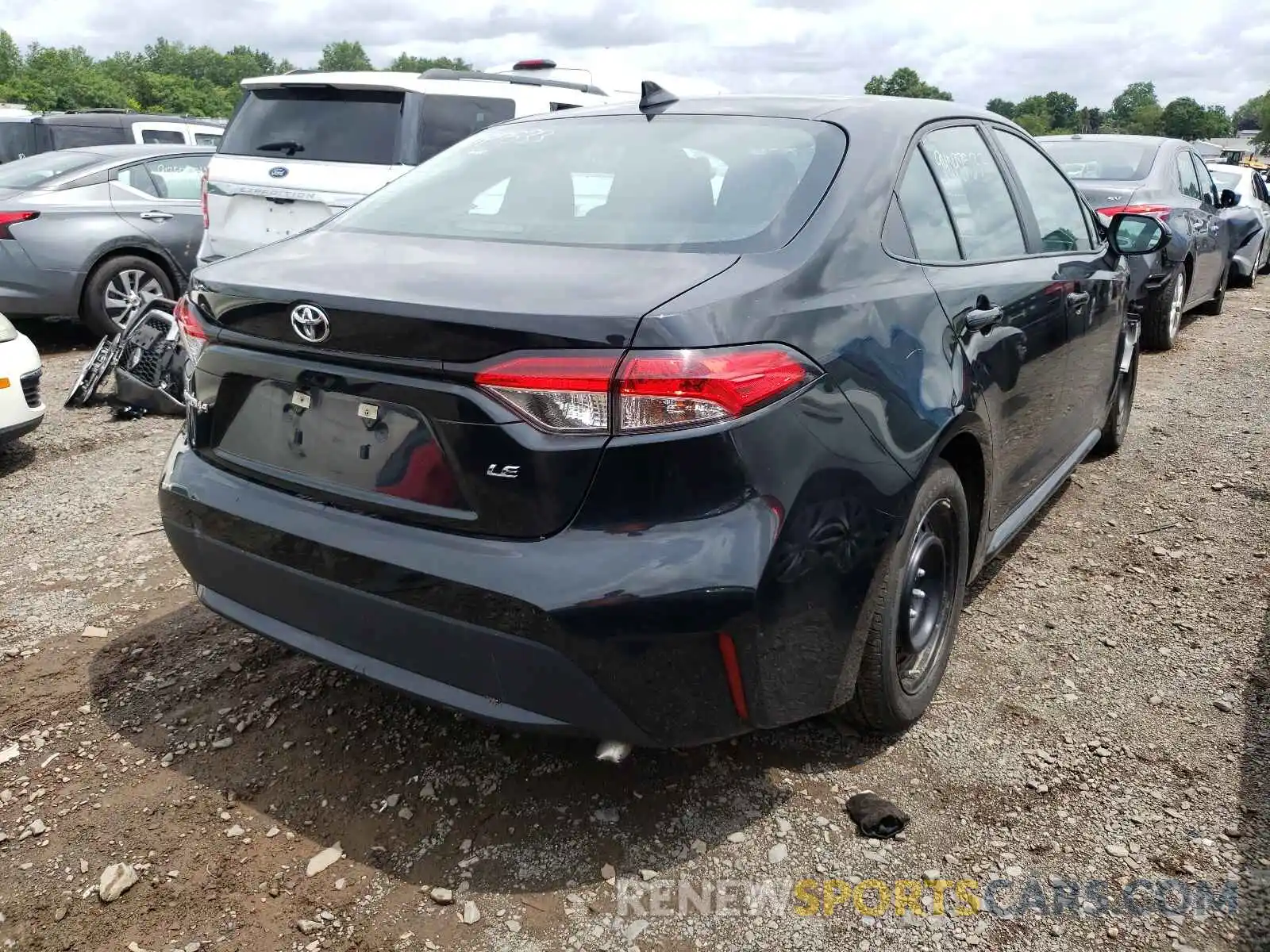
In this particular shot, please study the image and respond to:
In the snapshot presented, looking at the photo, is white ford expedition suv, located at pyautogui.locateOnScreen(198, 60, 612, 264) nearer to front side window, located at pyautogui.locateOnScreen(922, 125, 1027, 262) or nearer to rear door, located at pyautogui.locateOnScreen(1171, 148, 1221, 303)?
front side window, located at pyautogui.locateOnScreen(922, 125, 1027, 262)

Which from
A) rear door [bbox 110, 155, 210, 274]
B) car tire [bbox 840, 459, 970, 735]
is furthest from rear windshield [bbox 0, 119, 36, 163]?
car tire [bbox 840, 459, 970, 735]

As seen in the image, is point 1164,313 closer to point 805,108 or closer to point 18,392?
point 805,108

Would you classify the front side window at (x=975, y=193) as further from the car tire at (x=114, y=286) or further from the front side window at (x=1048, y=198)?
the car tire at (x=114, y=286)

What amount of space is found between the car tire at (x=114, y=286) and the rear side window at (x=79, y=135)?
6.72 m

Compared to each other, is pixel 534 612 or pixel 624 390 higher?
pixel 624 390

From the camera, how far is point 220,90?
9138cm

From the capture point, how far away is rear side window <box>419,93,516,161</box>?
6.60 metres

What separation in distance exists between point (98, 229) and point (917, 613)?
722 centimetres

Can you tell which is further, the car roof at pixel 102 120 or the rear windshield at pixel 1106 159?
the car roof at pixel 102 120

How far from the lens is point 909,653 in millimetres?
2717

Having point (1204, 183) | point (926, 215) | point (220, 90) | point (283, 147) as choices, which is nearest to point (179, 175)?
point (283, 147)

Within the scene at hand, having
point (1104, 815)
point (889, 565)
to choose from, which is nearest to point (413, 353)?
point (889, 565)

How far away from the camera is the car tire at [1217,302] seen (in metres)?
9.44

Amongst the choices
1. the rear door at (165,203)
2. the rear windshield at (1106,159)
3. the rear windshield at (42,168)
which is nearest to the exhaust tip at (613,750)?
the rear windshield at (1106,159)
